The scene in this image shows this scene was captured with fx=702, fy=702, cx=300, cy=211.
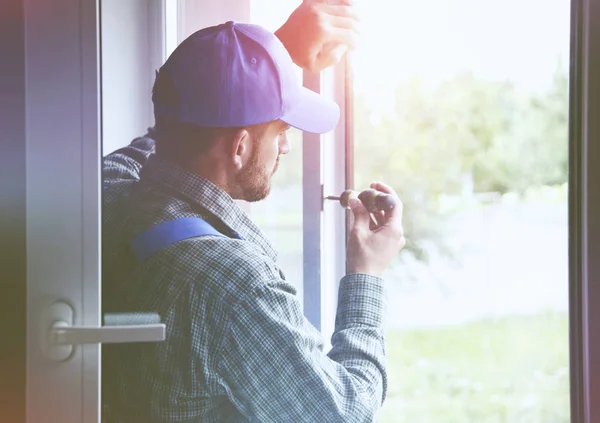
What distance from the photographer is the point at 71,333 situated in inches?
33.8

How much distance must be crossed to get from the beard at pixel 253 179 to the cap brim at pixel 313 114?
0.09 m

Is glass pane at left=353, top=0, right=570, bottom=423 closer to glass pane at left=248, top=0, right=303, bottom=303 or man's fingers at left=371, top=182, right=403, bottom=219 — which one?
man's fingers at left=371, top=182, right=403, bottom=219

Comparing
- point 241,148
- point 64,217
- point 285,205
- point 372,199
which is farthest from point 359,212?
point 64,217

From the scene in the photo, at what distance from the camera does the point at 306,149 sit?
1.37 metres

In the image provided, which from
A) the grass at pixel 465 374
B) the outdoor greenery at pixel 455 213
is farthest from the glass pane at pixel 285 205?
the grass at pixel 465 374

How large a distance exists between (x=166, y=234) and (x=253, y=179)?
20 centimetres

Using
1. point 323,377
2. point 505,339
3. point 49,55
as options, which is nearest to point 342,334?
point 323,377

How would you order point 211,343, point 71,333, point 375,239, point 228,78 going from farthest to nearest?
point 375,239
point 228,78
point 211,343
point 71,333

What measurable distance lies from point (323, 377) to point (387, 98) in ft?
1.86

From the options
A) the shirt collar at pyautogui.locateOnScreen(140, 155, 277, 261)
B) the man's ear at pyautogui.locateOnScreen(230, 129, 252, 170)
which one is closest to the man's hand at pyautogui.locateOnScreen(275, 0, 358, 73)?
the man's ear at pyautogui.locateOnScreen(230, 129, 252, 170)

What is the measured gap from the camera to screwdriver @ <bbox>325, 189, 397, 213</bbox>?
1.29 meters

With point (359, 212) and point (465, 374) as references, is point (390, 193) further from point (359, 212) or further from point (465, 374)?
point (465, 374)
